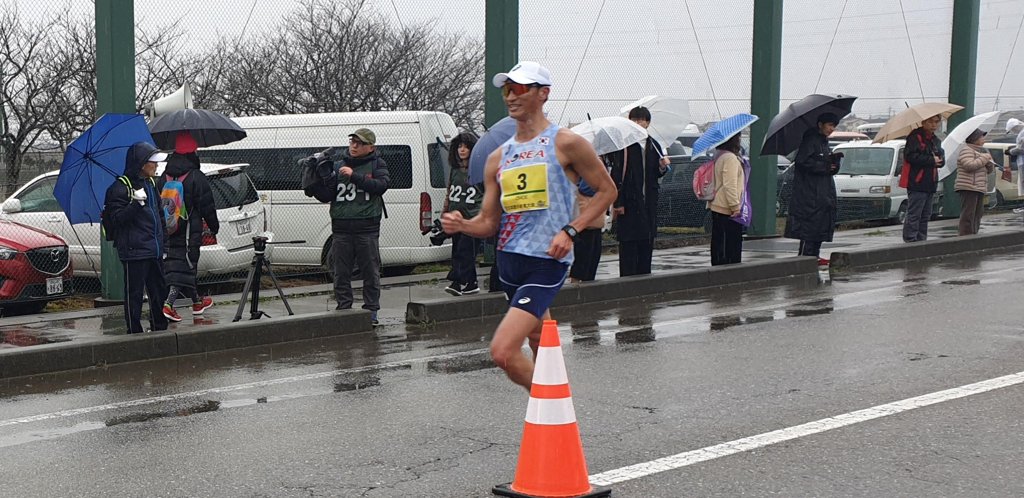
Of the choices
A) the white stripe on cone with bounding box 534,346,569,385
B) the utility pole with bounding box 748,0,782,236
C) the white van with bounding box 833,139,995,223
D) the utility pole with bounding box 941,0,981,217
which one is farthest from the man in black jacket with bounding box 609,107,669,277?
the utility pole with bounding box 941,0,981,217

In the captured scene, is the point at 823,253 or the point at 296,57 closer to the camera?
the point at 823,253

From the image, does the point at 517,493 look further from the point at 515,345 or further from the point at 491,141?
the point at 491,141

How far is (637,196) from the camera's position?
44.3ft

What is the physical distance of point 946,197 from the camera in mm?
23750

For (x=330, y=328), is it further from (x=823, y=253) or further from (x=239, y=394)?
(x=823, y=253)

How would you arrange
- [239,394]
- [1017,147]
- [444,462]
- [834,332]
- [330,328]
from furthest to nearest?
1. [1017,147]
2. [330,328]
3. [834,332]
4. [239,394]
5. [444,462]

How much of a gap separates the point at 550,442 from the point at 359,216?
6.12 meters

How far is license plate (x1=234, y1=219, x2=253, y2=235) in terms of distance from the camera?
14320 millimetres

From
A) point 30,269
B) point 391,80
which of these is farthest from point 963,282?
point 391,80

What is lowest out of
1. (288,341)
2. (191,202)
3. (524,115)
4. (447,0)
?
(288,341)

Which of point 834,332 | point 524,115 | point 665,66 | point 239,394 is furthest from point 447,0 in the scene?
point 524,115

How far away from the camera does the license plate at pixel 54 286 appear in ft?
40.3

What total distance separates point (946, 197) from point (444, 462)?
1944cm

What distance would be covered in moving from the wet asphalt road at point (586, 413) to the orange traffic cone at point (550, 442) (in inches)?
11.2
